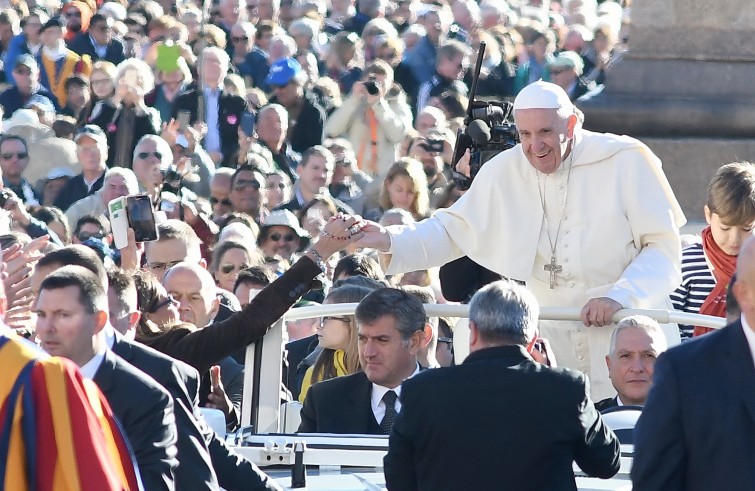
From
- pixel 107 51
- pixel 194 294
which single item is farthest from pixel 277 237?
pixel 107 51

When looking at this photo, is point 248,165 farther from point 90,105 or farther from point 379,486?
point 379,486

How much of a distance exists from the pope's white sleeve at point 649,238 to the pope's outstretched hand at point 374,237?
904 mm

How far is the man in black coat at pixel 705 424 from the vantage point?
450 cm

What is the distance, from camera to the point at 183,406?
222 inches

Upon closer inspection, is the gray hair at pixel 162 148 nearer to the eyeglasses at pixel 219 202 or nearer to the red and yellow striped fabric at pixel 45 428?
A: the eyeglasses at pixel 219 202

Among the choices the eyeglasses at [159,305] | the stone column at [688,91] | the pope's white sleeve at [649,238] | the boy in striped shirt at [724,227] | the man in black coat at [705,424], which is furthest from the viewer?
the stone column at [688,91]

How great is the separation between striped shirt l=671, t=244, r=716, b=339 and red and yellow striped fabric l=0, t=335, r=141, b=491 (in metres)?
4.68

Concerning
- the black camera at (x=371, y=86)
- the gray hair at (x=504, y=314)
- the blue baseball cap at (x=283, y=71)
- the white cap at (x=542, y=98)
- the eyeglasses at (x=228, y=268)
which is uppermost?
the blue baseball cap at (x=283, y=71)

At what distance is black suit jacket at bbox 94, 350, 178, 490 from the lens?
5.20 m

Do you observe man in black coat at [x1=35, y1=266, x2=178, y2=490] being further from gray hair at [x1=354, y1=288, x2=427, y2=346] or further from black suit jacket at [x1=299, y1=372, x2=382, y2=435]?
black suit jacket at [x1=299, y1=372, x2=382, y2=435]

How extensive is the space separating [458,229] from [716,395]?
3.77 metres

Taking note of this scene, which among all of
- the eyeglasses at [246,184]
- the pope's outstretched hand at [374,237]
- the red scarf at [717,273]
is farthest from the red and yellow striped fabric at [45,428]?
the eyeglasses at [246,184]

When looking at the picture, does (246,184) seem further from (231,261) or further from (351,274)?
(351,274)

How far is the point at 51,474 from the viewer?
396 cm
